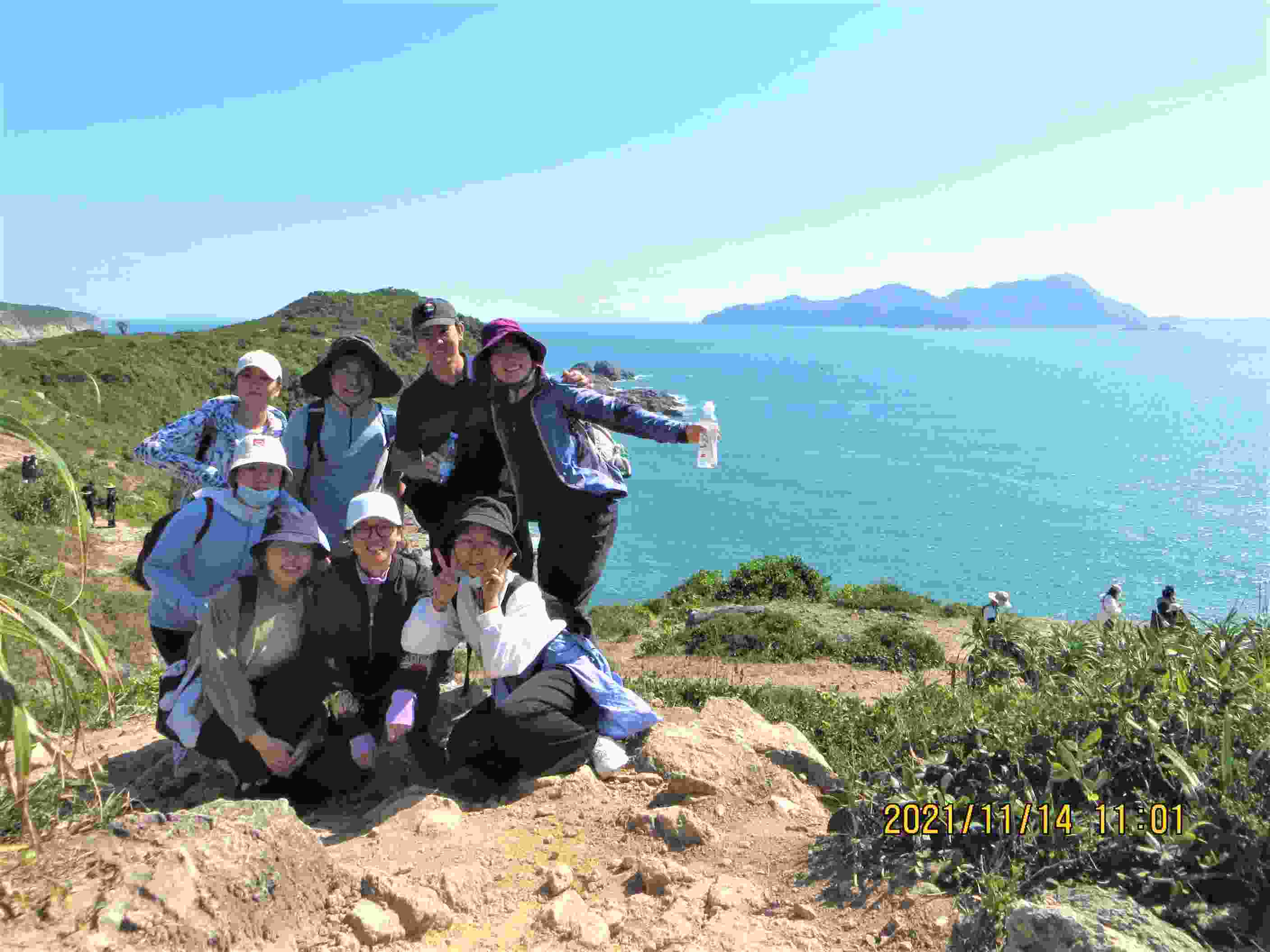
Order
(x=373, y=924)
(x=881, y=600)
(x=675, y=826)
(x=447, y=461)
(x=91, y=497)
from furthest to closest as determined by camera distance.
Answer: (x=881, y=600) < (x=91, y=497) < (x=447, y=461) < (x=675, y=826) < (x=373, y=924)

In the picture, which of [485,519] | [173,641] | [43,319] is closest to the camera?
[485,519]

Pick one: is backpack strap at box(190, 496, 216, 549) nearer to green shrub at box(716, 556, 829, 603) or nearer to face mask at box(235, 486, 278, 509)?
face mask at box(235, 486, 278, 509)

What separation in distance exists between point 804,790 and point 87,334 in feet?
→ 231

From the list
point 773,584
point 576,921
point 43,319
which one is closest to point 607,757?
point 576,921

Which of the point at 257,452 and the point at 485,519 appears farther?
the point at 257,452

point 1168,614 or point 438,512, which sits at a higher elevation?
point 438,512

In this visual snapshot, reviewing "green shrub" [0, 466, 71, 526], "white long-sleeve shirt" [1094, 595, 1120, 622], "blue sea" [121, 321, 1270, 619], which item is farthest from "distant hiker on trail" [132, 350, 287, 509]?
"green shrub" [0, 466, 71, 526]

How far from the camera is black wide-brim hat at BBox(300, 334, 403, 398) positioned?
4969mm

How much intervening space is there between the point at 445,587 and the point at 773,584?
19.4 m

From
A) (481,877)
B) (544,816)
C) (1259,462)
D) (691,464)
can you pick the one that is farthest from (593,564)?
(1259,462)

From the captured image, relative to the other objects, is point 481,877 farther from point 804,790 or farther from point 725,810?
point 804,790

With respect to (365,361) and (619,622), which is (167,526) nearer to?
(365,361)

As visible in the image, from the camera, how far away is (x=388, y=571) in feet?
14.8

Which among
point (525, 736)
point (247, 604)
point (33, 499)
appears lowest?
point (33, 499)
